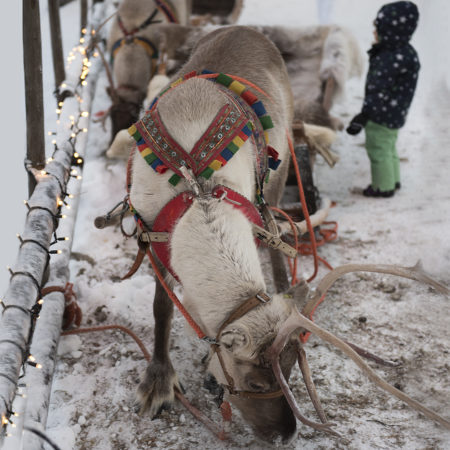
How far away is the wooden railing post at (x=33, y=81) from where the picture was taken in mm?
2455

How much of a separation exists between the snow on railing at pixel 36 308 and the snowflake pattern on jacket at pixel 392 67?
2.29 meters

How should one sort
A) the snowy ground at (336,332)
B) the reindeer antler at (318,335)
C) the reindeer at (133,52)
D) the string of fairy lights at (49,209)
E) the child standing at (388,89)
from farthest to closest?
the reindeer at (133,52) < the child standing at (388,89) < the snowy ground at (336,332) < the string of fairy lights at (49,209) < the reindeer antler at (318,335)

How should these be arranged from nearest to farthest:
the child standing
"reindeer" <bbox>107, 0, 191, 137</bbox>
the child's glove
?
the child standing → the child's glove → "reindeer" <bbox>107, 0, 191, 137</bbox>

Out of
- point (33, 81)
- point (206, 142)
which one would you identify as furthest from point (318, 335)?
point (33, 81)

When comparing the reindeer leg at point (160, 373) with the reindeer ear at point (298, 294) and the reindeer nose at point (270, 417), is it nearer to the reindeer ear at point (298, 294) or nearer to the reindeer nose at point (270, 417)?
the reindeer nose at point (270, 417)

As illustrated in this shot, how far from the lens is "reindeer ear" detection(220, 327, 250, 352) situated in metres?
1.66

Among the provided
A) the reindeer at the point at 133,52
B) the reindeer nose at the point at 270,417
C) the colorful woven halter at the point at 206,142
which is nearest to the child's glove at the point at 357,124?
the reindeer at the point at 133,52

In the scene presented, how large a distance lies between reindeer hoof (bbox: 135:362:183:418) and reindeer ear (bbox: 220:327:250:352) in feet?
2.83

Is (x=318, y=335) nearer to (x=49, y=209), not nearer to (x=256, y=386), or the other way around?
(x=256, y=386)

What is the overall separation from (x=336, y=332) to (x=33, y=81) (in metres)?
2.06

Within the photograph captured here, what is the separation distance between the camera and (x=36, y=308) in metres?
2.03

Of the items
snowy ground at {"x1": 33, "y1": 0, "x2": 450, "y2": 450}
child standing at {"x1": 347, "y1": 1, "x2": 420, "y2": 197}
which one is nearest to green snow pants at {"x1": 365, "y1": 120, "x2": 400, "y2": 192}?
child standing at {"x1": 347, "y1": 1, "x2": 420, "y2": 197}

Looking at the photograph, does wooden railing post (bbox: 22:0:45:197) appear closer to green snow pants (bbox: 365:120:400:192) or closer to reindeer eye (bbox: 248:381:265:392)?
reindeer eye (bbox: 248:381:265:392)

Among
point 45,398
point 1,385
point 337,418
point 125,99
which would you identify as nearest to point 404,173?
point 125,99
